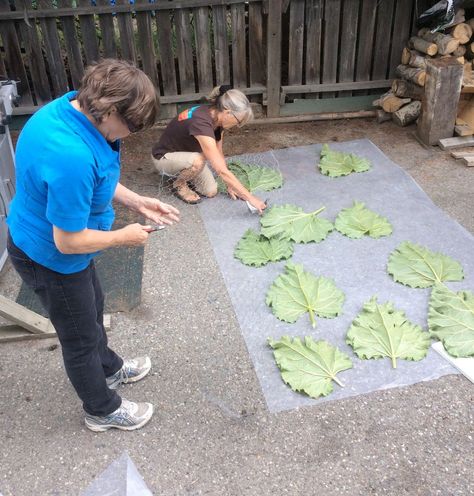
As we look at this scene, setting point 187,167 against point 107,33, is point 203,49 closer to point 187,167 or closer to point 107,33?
point 107,33

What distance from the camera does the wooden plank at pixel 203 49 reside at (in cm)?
549

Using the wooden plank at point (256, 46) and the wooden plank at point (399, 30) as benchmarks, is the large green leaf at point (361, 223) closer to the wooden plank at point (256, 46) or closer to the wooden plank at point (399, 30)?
the wooden plank at point (256, 46)

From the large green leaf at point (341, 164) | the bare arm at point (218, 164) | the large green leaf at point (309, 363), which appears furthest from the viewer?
the large green leaf at point (341, 164)

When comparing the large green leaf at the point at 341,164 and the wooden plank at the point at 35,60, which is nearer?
the large green leaf at the point at 341,164

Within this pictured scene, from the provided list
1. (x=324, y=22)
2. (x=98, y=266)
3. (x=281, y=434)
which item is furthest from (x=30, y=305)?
(x=324, y=22)

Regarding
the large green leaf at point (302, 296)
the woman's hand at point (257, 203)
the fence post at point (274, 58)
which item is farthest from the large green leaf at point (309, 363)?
the fence post at point (274, 58)

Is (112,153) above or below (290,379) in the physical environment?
above

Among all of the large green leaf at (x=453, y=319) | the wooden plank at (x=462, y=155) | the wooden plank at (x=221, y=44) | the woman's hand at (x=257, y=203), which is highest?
the wooden plank at (x=221, y=44)

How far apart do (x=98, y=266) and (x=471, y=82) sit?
Result: 13.0ft

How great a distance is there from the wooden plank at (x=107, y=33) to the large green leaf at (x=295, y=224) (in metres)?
2.79

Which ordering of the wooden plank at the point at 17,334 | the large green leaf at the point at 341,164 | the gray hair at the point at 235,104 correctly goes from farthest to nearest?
the large green leaf at the point at 341,164 → the gray hair at the point at 235,104 → the wooden plank at the point at 17,334

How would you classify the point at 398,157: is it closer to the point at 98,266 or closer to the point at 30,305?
the point at 98,266

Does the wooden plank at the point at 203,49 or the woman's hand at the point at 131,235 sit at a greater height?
the woman's hand at the point at 131,235

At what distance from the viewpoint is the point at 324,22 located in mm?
5723
